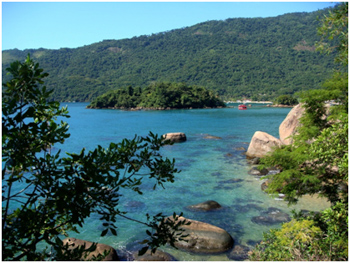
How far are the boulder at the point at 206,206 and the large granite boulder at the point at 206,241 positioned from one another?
263cm

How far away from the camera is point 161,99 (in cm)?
8950

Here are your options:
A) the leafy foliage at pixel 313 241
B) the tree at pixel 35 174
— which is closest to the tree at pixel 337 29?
the leafy foliage at pixel 313 241

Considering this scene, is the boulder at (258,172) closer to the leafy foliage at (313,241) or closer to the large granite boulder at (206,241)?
the large granite boulder at (206,241)

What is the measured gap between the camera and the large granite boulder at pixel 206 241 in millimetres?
9133

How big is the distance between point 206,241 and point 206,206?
3.19 m

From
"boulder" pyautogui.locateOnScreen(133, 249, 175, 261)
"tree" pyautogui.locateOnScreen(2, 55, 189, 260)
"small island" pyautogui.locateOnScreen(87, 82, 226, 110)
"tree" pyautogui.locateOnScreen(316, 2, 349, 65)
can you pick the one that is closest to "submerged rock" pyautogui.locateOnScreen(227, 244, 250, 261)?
"boulder" pyautogui.locateOnScreen(133, 249, 175, 261)

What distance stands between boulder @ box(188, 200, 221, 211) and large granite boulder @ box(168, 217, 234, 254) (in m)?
2.63

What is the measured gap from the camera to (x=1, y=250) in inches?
89.7

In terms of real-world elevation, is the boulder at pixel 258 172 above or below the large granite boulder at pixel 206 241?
above

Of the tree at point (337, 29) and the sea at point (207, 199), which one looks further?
the sea at point (207, 199)

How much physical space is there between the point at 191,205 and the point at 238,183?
14.0ft

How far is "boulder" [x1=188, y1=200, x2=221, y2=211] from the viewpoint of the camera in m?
12.3

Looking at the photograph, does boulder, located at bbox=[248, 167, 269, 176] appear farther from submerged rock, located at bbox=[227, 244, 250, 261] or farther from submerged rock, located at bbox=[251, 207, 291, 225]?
submerged rock, located at bbox=[227, 244, 250, 261]

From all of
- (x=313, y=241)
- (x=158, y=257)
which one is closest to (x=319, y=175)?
(x=313, y=241)
